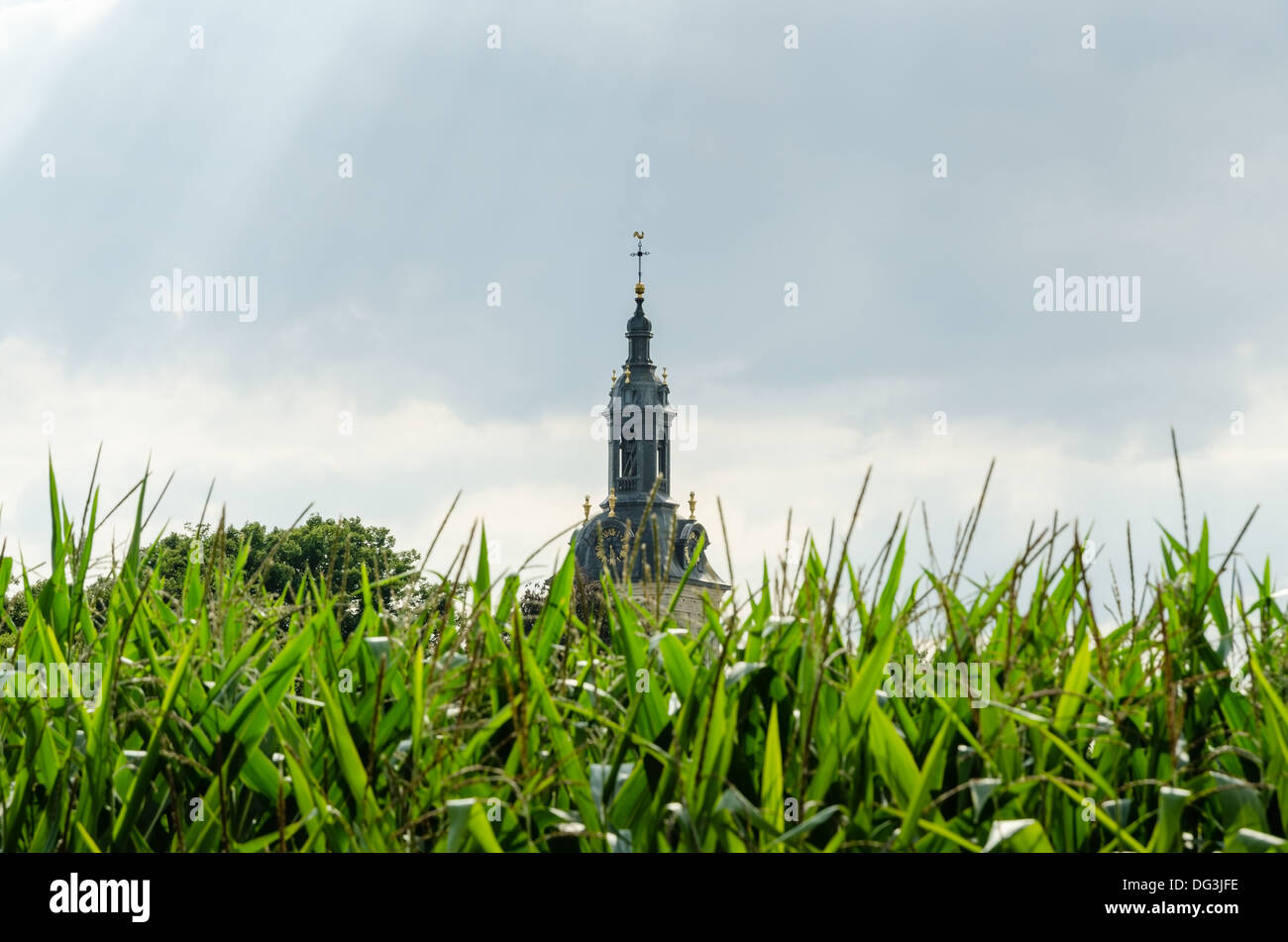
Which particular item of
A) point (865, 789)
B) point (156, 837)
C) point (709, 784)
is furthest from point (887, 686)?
point (156, 837)

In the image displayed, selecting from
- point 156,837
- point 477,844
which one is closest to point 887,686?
point 477,844

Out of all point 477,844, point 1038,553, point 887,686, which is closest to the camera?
point 477,844

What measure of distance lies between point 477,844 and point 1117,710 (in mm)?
1517

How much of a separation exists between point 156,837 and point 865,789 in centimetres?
→ 174

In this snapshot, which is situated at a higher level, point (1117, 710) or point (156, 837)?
point (1117, 710)

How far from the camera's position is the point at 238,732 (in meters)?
2.99

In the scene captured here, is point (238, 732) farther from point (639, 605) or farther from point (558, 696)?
point (639, 605)

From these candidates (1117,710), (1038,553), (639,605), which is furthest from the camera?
(639,605)

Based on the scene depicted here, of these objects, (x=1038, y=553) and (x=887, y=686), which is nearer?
(x=887, y=686)

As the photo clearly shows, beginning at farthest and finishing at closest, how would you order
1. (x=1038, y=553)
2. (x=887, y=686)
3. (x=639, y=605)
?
(x=639, y=605) → (x=1038, y=553) → (x=887, y=686)

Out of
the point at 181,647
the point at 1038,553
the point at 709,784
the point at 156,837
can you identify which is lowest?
the point at 156,837
